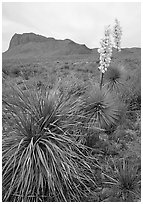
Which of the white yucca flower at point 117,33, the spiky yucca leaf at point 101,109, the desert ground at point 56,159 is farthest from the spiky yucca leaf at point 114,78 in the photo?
the white yucca flower at point 117,33

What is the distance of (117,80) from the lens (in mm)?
7859

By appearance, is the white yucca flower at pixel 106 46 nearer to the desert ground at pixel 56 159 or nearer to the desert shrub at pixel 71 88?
the desert shrub at pixel 71 88

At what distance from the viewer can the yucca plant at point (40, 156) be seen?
3.56 metres

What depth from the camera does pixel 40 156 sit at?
11.5 feet

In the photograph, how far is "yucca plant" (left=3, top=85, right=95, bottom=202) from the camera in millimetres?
3562

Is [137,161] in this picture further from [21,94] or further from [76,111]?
[21,94]

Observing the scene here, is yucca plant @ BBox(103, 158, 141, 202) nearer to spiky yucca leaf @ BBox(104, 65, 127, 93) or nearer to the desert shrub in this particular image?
the desert shrub

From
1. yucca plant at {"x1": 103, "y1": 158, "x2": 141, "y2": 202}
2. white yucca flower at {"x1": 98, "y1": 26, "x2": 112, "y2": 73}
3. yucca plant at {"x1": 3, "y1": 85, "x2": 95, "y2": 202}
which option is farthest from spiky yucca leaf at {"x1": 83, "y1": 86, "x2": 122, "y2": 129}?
yucca plant at {"x1": 103, "y1": 158, "x2": 141, "y2": 202}

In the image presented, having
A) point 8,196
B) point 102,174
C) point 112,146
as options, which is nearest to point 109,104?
point 112,146

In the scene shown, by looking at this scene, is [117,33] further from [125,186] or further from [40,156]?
[40,156]

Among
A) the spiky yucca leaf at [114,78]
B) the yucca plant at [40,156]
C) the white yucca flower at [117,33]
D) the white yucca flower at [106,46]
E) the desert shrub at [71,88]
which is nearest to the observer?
the yucca plant at [40,156]

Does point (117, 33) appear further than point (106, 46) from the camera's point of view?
Yes

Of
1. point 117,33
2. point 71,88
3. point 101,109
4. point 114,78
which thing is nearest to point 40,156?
point 71,88

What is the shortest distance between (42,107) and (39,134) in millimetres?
504
